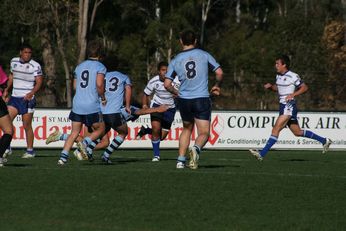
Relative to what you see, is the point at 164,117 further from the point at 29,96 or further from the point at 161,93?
the point at 29,96

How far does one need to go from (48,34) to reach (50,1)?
156 cm

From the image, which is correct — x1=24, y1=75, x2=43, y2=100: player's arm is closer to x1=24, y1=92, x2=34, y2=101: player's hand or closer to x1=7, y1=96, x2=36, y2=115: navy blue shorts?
x1=24, y1=92, x2=34, y2=101: player's hand


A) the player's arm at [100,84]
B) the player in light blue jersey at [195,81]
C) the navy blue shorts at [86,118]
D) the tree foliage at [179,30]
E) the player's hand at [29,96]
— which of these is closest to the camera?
the player in light blue jersey at [195,81]

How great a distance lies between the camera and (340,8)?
63125 millimetres

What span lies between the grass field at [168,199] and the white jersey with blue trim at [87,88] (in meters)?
1.00

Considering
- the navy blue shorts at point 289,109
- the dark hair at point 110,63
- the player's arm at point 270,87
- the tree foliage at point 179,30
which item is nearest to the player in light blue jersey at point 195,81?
the dark hair at point 110,63

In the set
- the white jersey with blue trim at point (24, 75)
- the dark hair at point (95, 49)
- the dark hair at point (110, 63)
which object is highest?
the dark hair at point (95, 49)

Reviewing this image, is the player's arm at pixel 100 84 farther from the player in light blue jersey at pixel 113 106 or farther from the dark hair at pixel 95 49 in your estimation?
Result: the player in light blue jersey at pixel 113 106

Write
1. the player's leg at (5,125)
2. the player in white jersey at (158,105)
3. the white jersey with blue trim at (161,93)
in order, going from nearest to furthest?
the player's leg at (5,125)
the player in white jersey at (158,105)
the white jersey with blue trim at (161,93)

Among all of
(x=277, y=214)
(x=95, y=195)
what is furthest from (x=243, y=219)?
(x=95, y=195)

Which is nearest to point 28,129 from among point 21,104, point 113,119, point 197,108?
point 21,104

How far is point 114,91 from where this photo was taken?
1728 centimetres

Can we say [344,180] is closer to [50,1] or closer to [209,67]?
[209,67]

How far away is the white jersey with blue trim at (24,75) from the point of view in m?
19.4
